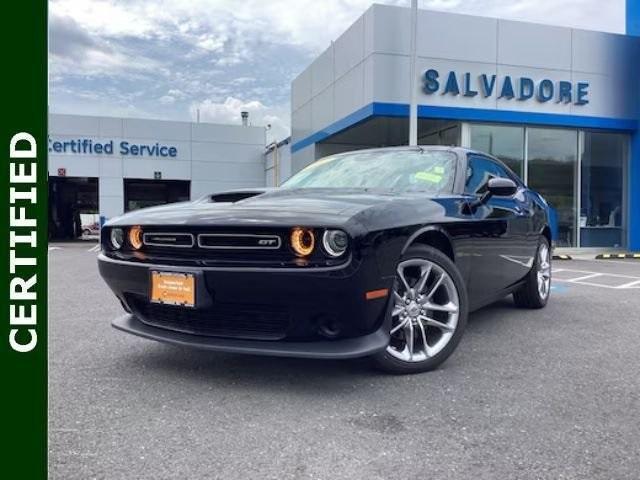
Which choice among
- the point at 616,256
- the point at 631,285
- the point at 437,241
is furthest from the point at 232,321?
the point at 616,256

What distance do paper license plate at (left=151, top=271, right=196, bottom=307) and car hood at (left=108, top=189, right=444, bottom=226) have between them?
0.27 metres

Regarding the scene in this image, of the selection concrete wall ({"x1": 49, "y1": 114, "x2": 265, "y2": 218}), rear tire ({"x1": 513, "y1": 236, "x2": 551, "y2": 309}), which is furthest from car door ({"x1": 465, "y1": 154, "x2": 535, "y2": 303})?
concrete wall ({"x1": 49, "y1": 114, "x2": 265, "y2": 218})

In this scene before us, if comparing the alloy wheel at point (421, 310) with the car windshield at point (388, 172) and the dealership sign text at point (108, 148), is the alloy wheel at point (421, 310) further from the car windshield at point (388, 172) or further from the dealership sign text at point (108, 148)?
the dealership sign text at point (108, 148)

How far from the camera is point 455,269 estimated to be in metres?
3.27

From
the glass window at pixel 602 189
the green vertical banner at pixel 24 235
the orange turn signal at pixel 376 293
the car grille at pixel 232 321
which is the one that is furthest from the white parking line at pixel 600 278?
the green vertical banner at pixel 24 235

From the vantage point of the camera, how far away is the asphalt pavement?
2080 mm

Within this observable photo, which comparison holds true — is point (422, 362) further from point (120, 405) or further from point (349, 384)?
point (120, 405)

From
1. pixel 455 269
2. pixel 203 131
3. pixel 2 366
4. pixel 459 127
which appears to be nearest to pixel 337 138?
pixel 459 127

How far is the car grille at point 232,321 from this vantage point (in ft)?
8.98

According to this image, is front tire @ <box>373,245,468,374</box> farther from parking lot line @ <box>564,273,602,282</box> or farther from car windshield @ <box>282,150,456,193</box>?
parking lot line @ <box>564,273,602,282</box>

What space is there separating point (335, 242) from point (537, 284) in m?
3.15

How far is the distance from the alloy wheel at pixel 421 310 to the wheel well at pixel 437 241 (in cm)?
18

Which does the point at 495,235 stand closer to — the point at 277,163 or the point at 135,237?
the point at 135,237

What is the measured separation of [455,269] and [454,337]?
1.26ft
